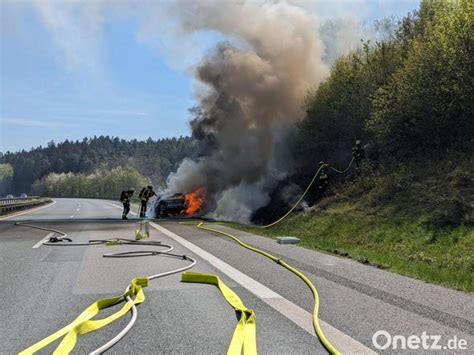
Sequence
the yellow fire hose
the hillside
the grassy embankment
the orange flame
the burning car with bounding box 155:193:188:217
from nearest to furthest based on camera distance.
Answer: the yellow fire hose → the grassy embankment → the hillside → the burning car with bounding box 155:193:188:217 → the orange flame

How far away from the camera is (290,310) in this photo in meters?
5.24

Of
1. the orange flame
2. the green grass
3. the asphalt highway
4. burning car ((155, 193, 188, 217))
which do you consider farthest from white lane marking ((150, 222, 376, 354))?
the orange flame

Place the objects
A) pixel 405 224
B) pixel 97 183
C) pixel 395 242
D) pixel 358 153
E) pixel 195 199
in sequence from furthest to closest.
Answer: pixel 97 183, pixel 195 199, pixel 358 153, pixel 405 224, pixel 395 242

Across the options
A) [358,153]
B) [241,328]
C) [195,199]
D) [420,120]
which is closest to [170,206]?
[195,199]

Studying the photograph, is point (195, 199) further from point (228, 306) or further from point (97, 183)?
point (97, 183)

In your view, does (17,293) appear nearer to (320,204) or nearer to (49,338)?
(49,338)

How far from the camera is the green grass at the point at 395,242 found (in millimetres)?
8242

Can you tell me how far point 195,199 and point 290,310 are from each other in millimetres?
29797

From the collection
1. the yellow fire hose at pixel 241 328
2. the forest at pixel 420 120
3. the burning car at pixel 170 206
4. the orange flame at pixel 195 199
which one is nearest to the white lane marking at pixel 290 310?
the yellow fire hose at pixel 241 328

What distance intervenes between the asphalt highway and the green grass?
751 millimetres

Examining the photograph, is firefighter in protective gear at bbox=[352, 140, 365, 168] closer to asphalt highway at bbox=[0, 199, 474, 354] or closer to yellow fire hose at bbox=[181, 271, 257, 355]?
asphalt highway at bbox=[0, 199, 474, 354]

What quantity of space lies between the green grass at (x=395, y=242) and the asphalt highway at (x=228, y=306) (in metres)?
0.75

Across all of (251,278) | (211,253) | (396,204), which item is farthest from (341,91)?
(251,278)

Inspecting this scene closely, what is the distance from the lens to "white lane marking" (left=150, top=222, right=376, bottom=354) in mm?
4023
